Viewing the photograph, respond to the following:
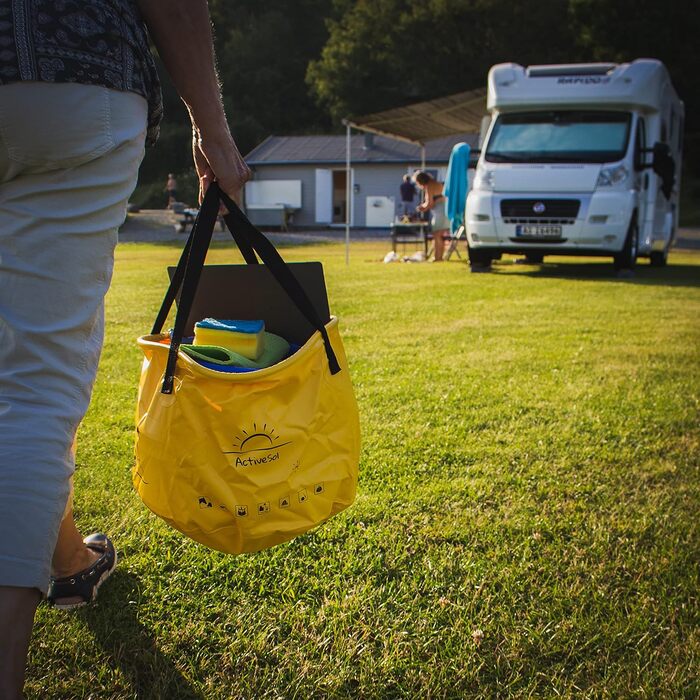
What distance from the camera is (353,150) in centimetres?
3359

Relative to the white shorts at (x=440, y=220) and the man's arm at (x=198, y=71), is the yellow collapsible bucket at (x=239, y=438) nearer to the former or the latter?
the man's arm at (x=198, y=71)

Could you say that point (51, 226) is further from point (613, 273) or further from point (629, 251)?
point (613, 273)

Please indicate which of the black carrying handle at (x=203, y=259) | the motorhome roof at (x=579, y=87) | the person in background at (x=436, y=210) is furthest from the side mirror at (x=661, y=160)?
the black carrying handle at (x=203, y=259)

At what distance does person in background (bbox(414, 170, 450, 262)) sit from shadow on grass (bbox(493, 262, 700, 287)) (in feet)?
4.40

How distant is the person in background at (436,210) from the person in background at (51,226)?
1214cm

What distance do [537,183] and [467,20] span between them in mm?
36923

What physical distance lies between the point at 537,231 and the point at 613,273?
5.13 feet

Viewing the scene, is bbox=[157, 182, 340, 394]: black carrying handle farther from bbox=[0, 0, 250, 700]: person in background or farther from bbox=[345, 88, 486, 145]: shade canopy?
bbox=[345, 88, 486, 145]: shade canopy

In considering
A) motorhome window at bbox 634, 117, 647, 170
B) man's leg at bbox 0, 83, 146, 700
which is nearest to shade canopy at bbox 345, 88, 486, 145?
motorhome window at bbox 634, 117, 647, 170

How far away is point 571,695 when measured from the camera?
4.46ft

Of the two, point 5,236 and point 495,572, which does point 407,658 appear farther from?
point 5,236

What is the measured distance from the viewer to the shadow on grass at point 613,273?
9070 mm

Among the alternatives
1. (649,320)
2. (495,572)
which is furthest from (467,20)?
(495,572)

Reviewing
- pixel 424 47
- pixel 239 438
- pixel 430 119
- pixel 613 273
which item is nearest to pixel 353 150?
pixel 424 47
